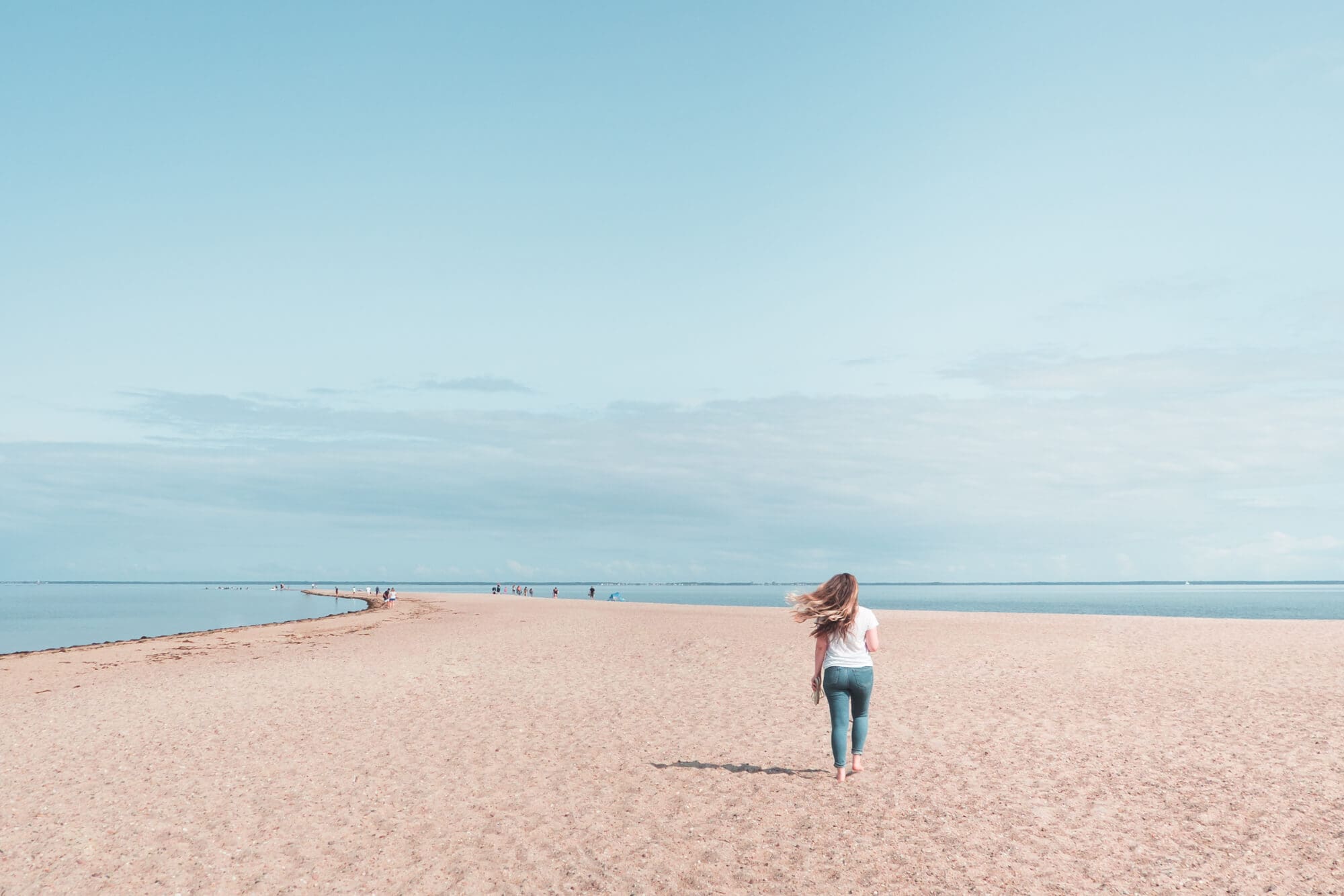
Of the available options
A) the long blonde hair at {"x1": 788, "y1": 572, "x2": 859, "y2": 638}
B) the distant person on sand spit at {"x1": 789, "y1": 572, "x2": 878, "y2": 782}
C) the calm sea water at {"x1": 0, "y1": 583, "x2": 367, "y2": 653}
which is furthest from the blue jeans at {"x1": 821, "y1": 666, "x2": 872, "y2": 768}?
the calm sea water at {"x1": 0, "y1": 583, "x2": 367, "y2": 653}

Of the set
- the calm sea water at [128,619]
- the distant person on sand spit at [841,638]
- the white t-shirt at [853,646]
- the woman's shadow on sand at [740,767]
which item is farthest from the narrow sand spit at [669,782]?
the calm sea water at [128,619]

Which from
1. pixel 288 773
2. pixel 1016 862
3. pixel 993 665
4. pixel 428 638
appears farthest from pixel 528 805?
pixel 428 638

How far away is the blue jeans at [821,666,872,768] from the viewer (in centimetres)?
962

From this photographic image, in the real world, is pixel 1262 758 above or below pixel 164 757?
above

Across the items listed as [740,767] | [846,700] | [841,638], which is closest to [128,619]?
[740,767]

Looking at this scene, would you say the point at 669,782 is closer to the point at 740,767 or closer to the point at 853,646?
the point at 740,767

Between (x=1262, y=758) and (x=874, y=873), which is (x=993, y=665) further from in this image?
(x=874, y=873)

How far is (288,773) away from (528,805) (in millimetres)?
3790

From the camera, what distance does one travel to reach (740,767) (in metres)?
10.9

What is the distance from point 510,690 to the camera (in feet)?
59.4

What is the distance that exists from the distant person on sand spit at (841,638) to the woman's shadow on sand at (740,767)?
4.11ft

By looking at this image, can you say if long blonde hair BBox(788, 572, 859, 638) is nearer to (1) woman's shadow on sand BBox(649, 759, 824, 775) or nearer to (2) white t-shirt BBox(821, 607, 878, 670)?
(2) white t-shirt BBox(821, 607, 878, 670)

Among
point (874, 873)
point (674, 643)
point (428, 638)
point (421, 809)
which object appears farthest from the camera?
point (428, 638)

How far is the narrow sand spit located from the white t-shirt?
4.75 ft
